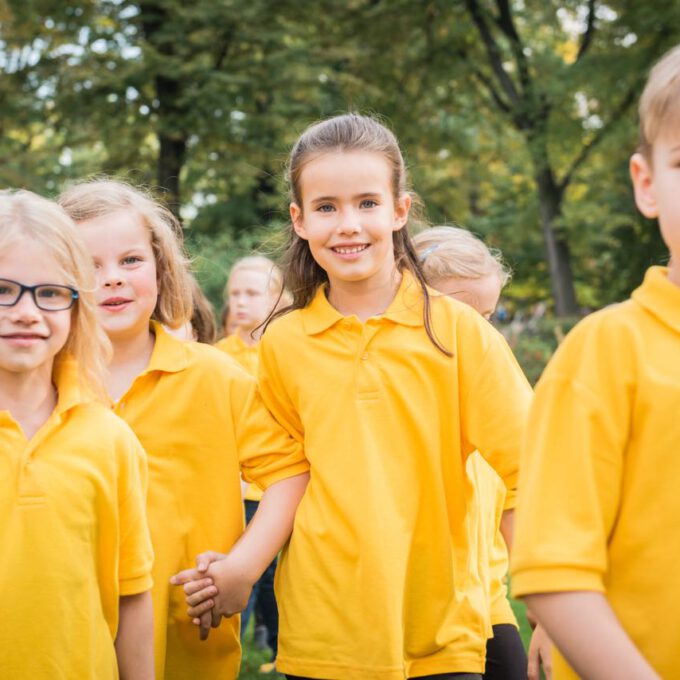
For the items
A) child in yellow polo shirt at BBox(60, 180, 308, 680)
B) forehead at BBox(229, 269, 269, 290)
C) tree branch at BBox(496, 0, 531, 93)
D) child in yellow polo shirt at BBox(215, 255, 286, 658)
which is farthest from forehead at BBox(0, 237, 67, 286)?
tree branch at BBox(496, 0, 531, 93)

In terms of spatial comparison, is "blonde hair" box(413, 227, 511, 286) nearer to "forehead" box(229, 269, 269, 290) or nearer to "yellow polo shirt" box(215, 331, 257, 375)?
"yellow polo shirt" box(215, 331, 257, 375)

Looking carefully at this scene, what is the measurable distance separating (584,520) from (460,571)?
130cm

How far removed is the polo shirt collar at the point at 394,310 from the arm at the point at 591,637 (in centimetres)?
142

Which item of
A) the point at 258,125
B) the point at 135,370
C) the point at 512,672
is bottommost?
the point at 512,672

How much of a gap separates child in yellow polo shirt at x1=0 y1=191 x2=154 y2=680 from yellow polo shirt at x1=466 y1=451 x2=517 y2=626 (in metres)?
1.09

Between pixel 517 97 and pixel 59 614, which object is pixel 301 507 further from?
pixel 517 97

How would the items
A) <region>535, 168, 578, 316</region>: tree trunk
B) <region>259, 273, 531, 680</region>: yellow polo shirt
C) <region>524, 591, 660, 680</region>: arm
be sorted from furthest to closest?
<region>535, 168, 578, 316</region>: tree trunk
<region>259, 273, 531, 680</region>: yellow polo shirt
<region>524, 591, 660, 680</region>: arm

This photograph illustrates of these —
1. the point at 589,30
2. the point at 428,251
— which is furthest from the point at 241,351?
the point at 589,30

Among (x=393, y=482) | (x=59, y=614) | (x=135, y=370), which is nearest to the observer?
(x=59, y=614)

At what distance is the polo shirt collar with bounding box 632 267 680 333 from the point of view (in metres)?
1.75

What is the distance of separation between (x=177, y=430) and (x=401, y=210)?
105cm

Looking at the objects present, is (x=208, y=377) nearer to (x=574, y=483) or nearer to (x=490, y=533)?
(x=490, y=533)

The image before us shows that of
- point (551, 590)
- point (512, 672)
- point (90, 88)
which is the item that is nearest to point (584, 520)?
point (551, 590)

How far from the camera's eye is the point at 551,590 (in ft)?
5.49
